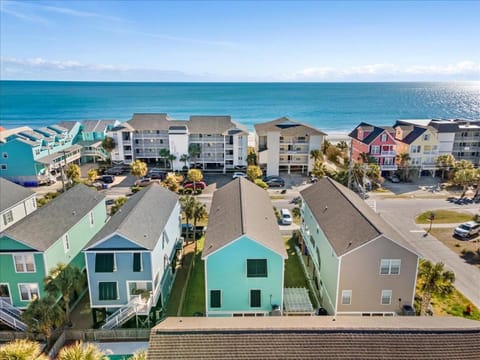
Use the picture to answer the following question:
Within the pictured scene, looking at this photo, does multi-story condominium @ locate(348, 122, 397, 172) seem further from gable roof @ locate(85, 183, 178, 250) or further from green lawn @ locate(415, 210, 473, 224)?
gable roof @ locate(85, 183, 178, 250)

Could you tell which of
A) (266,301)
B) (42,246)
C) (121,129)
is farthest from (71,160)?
(266,301)

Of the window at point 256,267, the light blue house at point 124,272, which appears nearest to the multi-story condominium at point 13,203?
the light blue house at point 124,272

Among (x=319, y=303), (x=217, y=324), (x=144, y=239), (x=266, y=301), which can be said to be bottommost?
(x=319, y=303)

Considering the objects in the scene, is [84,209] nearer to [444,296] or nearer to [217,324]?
[217,324]

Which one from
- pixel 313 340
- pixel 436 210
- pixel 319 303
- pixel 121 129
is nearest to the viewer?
pixel 313 340

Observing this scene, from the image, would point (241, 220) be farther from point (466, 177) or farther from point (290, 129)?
point (290, 129)

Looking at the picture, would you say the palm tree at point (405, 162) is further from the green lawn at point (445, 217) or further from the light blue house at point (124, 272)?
the light blue house at point (124, 272)

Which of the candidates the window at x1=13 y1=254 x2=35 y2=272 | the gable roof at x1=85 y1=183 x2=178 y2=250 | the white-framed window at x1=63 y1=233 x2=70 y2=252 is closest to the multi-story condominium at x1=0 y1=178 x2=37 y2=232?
the white-framed window at x1=63 y1=233 x2=70 y2=252
